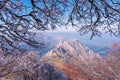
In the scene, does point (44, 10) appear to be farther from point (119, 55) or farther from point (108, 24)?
point (119, 55)

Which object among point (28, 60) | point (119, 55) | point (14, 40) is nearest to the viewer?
point (14, 40)

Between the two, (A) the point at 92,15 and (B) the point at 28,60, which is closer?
(A) the point at 92,15

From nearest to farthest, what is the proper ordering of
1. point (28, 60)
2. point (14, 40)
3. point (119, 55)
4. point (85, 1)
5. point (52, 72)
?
point (85, 1) → point (14, 40) → point (28, 60) → point (119, 55) → point (52, 72)

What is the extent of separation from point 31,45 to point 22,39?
26cm

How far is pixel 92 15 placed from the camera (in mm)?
8094

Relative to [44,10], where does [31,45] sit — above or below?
below

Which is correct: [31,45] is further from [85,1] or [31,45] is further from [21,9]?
[85,1]

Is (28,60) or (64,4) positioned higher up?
(64,4)

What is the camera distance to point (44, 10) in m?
7.87

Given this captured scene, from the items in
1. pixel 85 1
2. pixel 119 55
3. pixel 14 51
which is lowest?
pixel 119 55

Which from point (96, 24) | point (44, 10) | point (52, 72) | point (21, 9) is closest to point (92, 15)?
point (96, 24)

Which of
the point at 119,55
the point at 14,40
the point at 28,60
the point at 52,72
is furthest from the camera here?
the point at 52,72

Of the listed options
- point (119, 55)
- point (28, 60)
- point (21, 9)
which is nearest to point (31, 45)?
point (21, 9)

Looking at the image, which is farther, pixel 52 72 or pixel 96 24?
pixel 52 72
